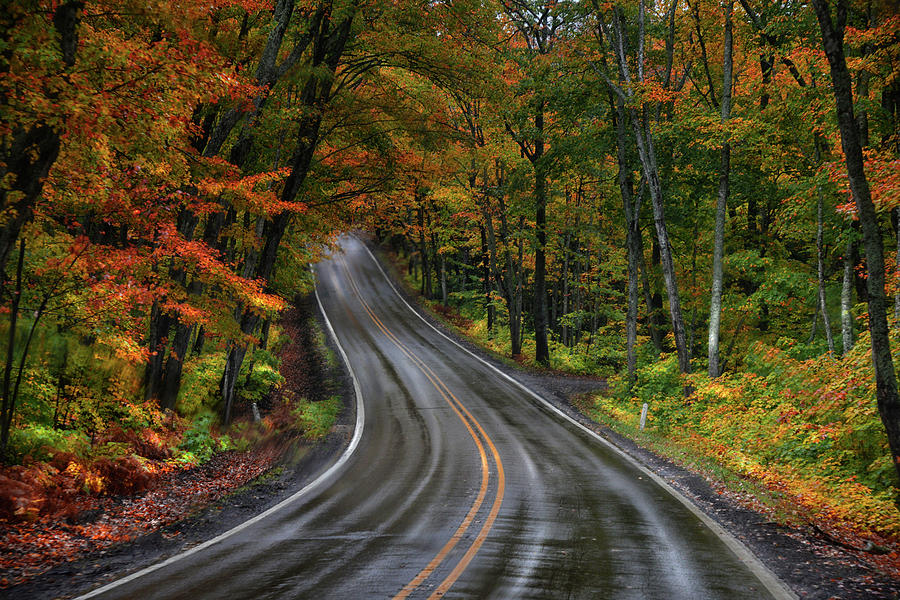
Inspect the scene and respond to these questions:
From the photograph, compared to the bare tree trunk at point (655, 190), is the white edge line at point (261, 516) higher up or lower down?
lower down

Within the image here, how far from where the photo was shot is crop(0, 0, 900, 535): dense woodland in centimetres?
720

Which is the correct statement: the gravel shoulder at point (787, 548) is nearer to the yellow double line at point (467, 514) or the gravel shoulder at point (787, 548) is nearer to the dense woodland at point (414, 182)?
the dense woodland at point (414, 182)

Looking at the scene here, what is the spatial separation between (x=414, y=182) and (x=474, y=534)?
12.4 metres

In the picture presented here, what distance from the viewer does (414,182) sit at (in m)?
17.3

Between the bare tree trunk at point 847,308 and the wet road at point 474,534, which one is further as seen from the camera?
the bare tree trunk at point 847,308

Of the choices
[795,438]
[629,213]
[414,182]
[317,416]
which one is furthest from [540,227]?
[795,438]

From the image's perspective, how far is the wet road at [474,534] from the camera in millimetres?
5637

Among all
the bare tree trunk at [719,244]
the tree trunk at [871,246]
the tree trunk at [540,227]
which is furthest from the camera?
the tree trunk at [540,227]

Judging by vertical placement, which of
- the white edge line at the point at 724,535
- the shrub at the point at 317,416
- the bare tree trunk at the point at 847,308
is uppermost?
the bare tree trunk at the point at 847,308

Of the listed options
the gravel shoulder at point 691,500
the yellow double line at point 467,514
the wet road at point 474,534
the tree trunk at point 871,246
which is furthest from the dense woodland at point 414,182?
the yellow double line at point 467,514

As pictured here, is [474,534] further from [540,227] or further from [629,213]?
[540,227]

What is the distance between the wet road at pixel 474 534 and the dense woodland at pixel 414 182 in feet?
10.3

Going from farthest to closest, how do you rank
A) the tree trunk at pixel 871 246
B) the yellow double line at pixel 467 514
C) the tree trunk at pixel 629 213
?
the tree trunk at pixel 629 213, the tree trunk at pixel 871 246, the yellow double line at pixel 467 514

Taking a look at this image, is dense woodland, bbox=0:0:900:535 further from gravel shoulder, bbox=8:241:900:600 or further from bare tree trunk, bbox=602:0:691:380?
gravel shoulder, bbox=8:241:900:600
